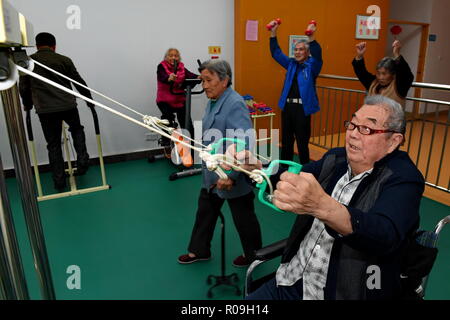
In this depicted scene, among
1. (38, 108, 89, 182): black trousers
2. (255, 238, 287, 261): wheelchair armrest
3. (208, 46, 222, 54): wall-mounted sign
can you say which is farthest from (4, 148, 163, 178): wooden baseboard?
(255, 238, 287, 261): wheelchair armrest

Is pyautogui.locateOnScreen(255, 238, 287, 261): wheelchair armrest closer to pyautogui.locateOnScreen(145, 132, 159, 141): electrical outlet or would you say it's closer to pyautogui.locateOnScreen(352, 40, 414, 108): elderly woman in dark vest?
pyautogui.locateOnScreen(352, 40, 414, 108): elderly woman in dark vest

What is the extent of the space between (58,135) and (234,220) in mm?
2449

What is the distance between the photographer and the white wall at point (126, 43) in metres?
3.96

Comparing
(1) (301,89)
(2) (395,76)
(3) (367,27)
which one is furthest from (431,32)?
(1) (301,89)

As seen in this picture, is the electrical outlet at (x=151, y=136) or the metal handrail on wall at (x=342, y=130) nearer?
the metal handrail on wall at (x=342, y=130)

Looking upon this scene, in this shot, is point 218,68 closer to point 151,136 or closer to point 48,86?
point 48,86

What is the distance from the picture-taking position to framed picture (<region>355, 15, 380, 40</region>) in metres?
5.66

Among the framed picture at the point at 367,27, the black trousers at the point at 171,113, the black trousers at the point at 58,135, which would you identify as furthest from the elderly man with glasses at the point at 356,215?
the framed picture at the point at 367,27

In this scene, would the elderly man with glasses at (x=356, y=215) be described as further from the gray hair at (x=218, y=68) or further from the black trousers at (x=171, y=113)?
the black trousers at (x=171, y=113)

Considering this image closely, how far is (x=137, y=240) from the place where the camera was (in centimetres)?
269

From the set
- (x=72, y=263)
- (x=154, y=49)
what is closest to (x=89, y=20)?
(x=154, y=49)

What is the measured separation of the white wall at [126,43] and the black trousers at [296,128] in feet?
5.41
